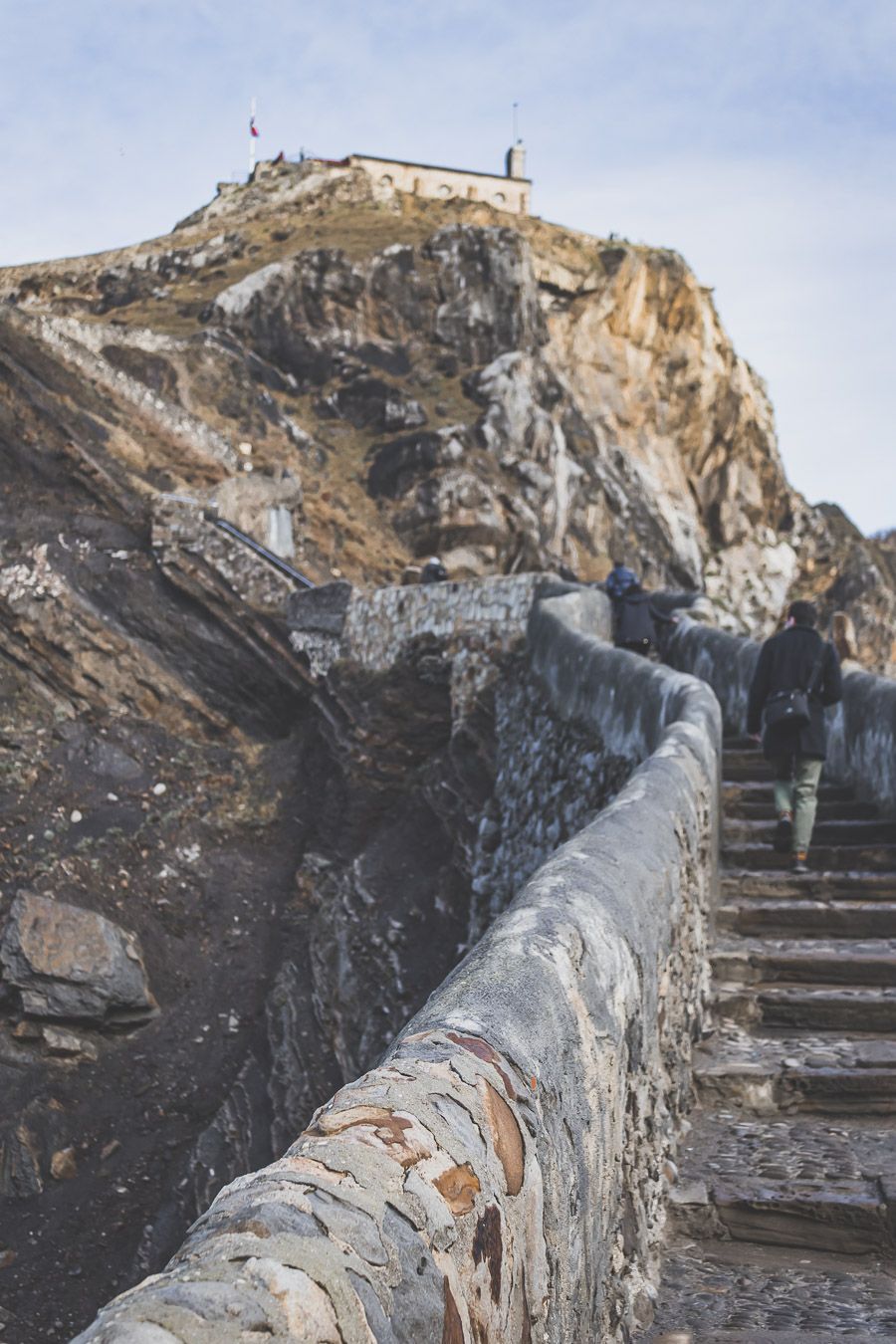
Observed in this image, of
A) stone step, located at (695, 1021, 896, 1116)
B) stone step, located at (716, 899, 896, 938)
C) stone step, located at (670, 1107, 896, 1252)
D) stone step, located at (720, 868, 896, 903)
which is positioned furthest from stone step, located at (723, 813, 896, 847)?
stone step, located at (670, 1107, 896, 1252)

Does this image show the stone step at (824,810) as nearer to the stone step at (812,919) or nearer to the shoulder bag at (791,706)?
the shoulder bag at (791,706)

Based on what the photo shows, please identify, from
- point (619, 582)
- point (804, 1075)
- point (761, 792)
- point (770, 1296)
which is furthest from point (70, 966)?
point (770, 1296)

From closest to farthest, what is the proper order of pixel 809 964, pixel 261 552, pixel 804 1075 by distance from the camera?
pixel 804 1075 < pixel 809 964 < pixel 261 552

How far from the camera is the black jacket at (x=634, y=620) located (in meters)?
→ 13.0

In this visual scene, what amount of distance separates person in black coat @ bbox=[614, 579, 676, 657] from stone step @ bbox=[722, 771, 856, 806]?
17.0ft

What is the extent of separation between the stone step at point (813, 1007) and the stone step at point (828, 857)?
1440 mm

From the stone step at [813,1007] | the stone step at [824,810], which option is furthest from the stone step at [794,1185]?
the stone step at [824,810]

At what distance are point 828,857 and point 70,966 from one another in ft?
24.8

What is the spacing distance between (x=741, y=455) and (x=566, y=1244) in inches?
1733

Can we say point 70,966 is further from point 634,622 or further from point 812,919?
point 812,919

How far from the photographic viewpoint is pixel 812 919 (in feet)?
18.5

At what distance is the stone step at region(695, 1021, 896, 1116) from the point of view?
13.6 feet

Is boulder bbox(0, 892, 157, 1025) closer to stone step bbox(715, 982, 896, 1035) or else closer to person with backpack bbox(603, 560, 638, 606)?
person with backpack bbox(603, 560, 638, 606)

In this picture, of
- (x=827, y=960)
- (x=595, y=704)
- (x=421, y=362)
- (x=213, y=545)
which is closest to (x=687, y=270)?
(x=421, y=362)
